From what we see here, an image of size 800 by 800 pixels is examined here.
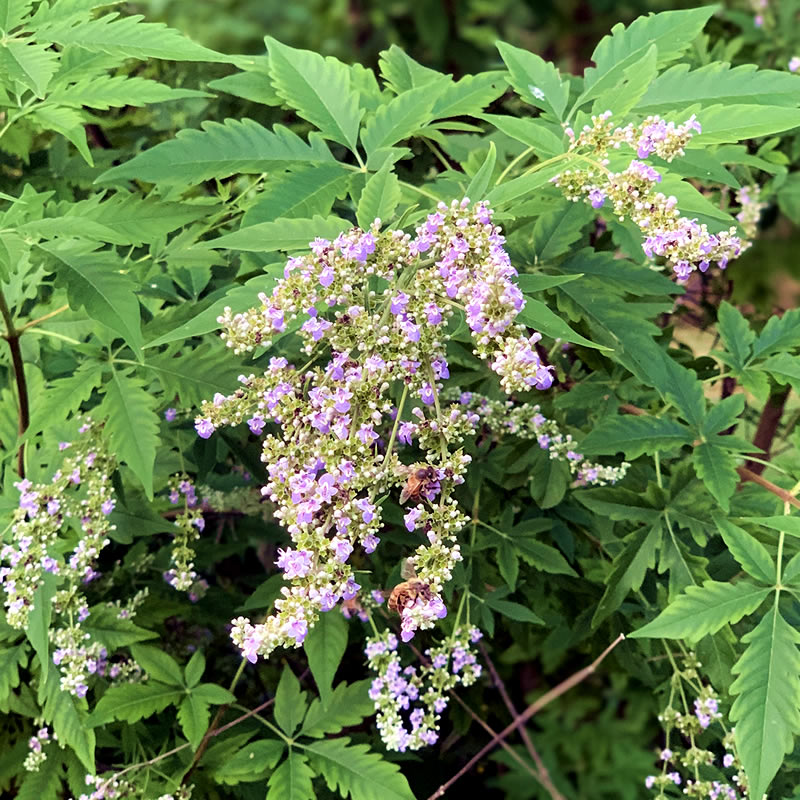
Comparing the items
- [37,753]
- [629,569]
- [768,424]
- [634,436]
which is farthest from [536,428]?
[768,424]

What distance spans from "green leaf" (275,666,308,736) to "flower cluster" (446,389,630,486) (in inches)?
22.5

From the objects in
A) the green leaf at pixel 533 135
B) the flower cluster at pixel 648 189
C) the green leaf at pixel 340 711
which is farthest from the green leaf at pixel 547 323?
the green leaf at pixel 340 711

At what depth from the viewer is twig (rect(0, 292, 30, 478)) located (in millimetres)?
1447

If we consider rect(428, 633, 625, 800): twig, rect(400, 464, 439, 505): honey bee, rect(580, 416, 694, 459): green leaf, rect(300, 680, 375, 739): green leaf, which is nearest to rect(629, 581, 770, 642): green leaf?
rect(428, 633, 625, 800): twig

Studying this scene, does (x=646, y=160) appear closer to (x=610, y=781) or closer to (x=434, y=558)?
(x=434, y=558)

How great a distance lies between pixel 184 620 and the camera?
6.30 feet

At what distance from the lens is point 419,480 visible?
112cm

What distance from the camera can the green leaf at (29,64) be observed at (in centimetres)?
121

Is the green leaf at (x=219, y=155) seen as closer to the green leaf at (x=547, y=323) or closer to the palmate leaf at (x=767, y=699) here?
the green leaf at (x=547, y=323)

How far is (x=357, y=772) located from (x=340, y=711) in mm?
114

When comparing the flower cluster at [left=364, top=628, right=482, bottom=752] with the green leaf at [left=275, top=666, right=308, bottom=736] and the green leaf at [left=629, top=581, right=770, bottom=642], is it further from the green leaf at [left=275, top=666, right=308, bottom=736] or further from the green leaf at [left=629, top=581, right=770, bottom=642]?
the green leaf at [left=629, top=581, right=770, bottom=642]

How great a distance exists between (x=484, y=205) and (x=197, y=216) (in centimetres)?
48

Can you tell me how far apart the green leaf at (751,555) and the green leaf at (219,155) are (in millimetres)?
791

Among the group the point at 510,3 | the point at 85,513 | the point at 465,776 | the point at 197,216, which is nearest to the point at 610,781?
the point at 465,776
